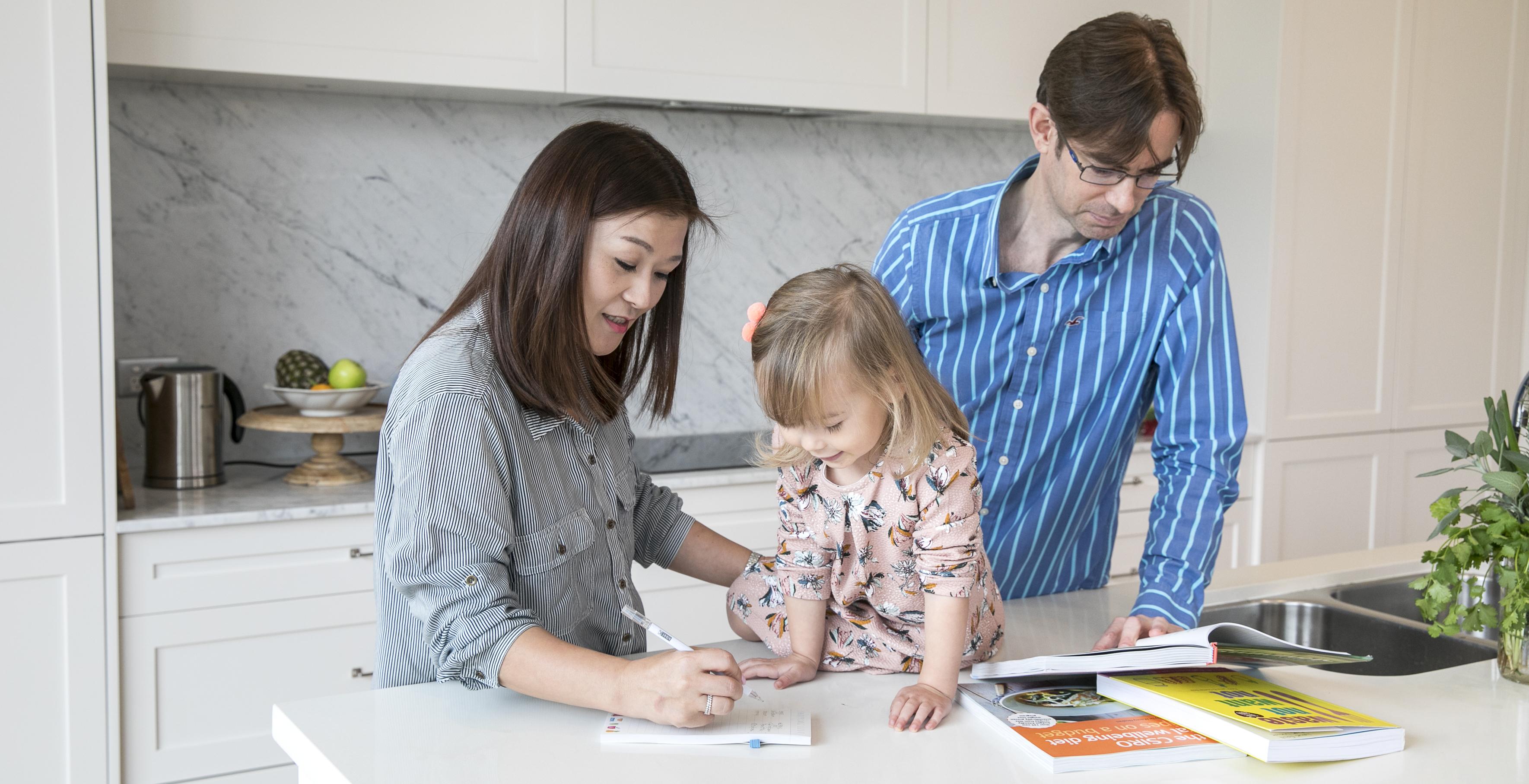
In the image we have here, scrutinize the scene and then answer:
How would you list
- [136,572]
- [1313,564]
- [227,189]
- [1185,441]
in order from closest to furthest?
1. [1185,441]
2. [1313,564]
3. [136,572]
4. [227,189]

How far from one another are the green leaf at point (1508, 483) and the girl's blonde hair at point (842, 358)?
0.69 metres

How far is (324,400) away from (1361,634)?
1983 mm

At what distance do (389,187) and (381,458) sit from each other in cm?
180

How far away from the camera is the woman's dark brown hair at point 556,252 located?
4.16ft

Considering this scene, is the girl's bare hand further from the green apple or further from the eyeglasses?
the green apple

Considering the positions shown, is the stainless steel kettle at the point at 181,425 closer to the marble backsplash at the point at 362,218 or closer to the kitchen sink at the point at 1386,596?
the marble backsplash at the point at 362,218

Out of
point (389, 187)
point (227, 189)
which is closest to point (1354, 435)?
point (389, 187)

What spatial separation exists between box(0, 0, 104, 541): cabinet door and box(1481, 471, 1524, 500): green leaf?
2.21 m

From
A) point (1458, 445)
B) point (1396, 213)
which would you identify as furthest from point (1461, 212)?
point (1458, 445)

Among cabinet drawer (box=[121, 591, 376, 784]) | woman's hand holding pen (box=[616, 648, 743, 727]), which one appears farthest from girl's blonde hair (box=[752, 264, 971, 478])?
cabinet drawer (box=[121, 591, 376, 784])

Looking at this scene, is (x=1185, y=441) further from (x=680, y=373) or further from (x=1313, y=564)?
(x=680, y=373)

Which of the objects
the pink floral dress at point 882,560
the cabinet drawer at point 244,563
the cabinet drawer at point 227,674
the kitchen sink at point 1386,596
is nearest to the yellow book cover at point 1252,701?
the pink floral dress at point 882,560

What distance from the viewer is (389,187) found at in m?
2.94

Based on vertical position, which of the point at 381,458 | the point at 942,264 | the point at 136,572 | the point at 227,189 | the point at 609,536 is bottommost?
the point at 136,572
